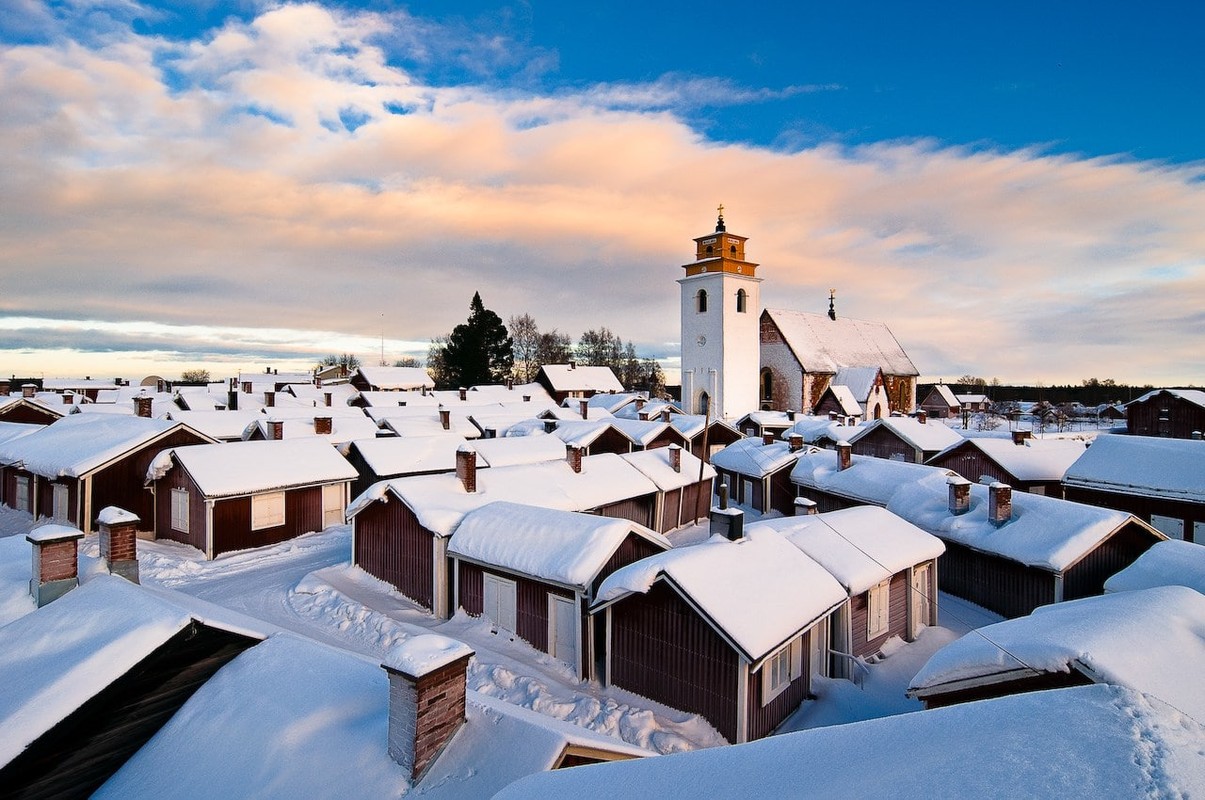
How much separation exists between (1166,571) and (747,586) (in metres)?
9.01

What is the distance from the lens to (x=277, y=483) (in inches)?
902

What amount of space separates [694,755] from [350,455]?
27.5 meters

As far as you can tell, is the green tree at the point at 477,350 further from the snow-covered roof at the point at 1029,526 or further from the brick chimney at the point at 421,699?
the brick chimney at the point at 421,699

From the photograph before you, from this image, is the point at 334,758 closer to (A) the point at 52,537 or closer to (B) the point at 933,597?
(A) the point at 52,537

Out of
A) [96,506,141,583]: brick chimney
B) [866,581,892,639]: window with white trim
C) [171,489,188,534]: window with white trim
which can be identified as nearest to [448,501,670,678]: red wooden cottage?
[866,581,892,639]: window with white trim

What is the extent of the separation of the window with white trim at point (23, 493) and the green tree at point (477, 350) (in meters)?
51.8

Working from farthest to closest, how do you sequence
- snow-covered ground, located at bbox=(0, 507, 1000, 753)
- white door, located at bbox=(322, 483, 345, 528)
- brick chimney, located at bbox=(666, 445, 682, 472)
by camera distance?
brick chimney, located at bbox=(666, 445, 682, 472) → white door, located at bbox=(322, 483, 345, 528) → snow-covered ground, located at bbox=(0, 507, 1000, 753)

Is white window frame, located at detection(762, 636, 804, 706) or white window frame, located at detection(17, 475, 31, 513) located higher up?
white window frame, located at detection(17, 475, 31, 513)

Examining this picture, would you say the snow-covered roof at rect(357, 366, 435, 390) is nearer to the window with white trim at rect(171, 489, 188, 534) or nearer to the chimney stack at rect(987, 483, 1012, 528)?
the window with white trim at rect(171, 489, 188, 534)

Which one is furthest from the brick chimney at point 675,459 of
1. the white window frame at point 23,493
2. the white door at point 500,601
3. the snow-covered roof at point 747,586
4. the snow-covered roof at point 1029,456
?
the white window frame at point 23,493

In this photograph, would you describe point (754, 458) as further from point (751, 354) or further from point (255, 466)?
point (751, 354)

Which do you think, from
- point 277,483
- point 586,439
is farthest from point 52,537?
point 586,439

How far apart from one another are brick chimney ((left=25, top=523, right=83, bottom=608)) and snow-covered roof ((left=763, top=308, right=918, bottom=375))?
56181 mm

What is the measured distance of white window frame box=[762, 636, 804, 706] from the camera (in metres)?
12.1
